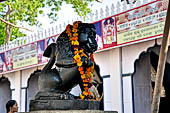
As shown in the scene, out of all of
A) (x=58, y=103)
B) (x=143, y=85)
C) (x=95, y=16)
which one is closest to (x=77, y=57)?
(x=58, y=103)

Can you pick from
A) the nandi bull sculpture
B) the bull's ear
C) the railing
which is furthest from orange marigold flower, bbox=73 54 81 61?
the railing

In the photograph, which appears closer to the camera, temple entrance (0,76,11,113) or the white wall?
the white wall

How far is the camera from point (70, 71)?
358 centimetres

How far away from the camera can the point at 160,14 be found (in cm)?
638

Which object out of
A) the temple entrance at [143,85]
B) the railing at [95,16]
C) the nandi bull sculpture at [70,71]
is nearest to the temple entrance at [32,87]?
the railing at [95,16]

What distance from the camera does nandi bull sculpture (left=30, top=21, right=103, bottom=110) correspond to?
3408mm

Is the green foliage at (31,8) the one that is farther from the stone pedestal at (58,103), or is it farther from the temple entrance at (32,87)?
the stone pedestal at (58,103)

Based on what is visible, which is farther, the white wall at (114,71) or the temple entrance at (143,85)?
the temple entrance at (143,85)

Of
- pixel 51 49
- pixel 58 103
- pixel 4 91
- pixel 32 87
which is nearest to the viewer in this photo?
pixel 58 103

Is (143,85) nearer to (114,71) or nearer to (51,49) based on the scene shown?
(114,71)

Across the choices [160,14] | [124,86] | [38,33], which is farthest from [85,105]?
[38,33]

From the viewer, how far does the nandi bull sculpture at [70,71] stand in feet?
11.2

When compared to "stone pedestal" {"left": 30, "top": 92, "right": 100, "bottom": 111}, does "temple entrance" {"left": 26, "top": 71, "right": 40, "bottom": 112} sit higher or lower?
higher

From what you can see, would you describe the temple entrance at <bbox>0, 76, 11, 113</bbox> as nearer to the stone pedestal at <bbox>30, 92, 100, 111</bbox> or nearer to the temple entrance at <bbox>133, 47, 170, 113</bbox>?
the temple entrance at <bbox>133, 47, 170, 113</bbox>
